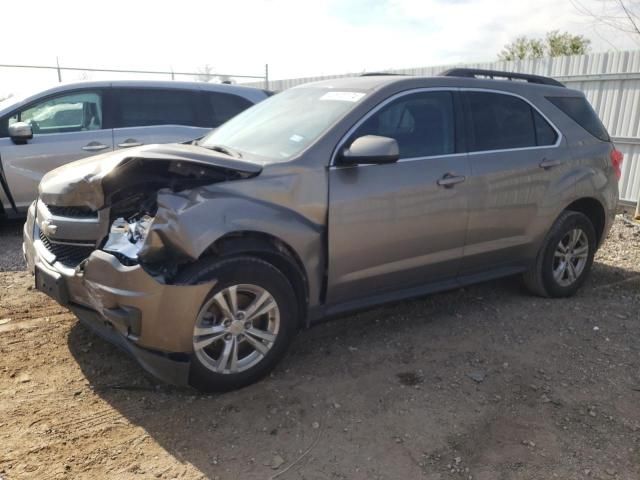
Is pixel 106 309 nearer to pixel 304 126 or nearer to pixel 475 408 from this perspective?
pixel 304 126

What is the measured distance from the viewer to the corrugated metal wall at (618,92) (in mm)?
8914

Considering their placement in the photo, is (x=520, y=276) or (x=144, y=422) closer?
(x=144, y=422)

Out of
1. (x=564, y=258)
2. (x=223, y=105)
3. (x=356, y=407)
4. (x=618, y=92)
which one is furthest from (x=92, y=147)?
(x=618, y=92)

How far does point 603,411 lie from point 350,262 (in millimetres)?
1718

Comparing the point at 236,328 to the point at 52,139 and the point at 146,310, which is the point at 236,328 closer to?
the point at 146,310

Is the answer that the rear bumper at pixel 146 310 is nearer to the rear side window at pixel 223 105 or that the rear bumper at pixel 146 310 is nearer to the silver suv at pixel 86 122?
the silver suv at pixel 86 122

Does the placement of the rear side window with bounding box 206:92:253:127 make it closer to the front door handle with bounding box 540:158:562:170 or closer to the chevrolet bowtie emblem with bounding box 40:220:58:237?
the chevrolet bowtie emblem with bounding box 40:220:58:237

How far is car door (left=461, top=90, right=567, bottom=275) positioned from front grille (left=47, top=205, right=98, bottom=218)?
8.61ft

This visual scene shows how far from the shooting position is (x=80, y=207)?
337 centimetres

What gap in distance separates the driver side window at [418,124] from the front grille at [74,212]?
5.84ft

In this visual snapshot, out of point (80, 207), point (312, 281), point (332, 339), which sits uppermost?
point (80, 207)

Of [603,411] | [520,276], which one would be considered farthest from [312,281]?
[520,276]

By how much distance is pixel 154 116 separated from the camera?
6.87m

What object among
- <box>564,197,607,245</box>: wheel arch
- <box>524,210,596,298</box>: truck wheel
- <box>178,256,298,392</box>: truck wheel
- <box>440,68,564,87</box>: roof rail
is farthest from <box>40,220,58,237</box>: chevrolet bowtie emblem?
<box>564,197,607,245</box>: wheel arch
